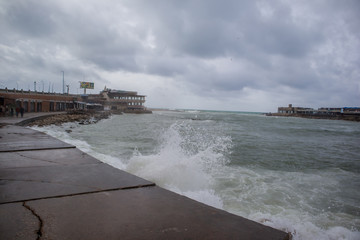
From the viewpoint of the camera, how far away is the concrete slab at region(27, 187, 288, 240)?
4.42ft

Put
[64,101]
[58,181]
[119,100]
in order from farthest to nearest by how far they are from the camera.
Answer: [119,100] → [64,101] → [58,181]

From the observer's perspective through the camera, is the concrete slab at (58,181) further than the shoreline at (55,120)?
No

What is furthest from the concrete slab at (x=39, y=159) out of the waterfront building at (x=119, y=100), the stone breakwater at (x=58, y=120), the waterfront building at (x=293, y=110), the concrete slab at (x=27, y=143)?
the waterfront building at (x=293, y=110)

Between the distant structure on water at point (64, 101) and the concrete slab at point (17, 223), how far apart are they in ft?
76.8

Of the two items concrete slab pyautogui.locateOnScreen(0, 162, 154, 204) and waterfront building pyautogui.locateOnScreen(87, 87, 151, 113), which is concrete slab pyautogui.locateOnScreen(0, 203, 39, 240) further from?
waterfront building pyautogui.locateOnScreen(87, 87, 151, 113)

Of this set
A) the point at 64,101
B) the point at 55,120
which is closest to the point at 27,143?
the point at 55,120

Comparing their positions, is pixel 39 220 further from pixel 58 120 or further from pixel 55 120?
pixel 58 120

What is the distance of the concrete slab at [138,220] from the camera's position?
1346mm

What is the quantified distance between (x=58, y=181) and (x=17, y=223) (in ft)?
3.18

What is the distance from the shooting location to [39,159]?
346cm

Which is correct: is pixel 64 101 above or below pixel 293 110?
below

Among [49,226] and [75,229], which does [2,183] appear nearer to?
[49,226]

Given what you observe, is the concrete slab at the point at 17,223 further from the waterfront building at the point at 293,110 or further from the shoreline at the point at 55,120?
the waterfront building at the point at 293,110

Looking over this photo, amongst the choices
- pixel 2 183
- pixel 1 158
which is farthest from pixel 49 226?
pixel 1 158
